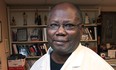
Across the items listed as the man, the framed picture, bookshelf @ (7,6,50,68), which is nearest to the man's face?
the man

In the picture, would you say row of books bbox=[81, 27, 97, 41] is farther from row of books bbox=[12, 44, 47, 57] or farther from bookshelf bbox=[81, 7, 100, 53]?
row of books bbox=[12, 44, 47, 57]

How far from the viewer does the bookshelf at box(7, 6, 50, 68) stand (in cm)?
441

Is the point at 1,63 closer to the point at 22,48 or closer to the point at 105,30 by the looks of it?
the point at 22,48

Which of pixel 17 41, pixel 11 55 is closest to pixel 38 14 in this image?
pixel 17 41

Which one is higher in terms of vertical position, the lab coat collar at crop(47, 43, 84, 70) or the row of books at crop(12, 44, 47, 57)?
the lab coat collar at crop(47, 43, 84, 70)

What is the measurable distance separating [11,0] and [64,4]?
337cm

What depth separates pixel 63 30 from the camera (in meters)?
0.68

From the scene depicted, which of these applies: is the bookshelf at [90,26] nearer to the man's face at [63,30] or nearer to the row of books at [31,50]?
the row of books at [31,50]

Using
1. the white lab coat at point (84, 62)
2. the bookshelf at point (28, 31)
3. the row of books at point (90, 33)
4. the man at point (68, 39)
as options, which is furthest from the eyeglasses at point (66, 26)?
the row of books at point (90, 33)

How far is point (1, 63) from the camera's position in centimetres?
356

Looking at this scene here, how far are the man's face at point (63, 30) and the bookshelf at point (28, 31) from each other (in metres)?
3.66

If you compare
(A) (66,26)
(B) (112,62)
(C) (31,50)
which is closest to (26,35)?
(C) (31,50)

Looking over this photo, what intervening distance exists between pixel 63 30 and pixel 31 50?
382cm

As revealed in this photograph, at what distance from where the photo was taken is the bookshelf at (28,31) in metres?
4.41
